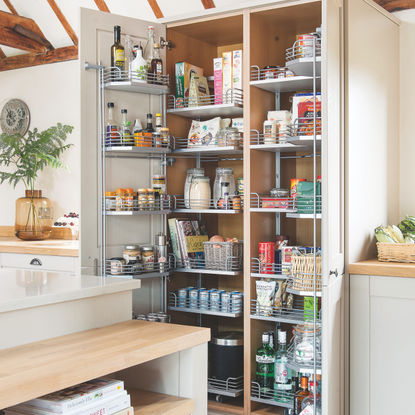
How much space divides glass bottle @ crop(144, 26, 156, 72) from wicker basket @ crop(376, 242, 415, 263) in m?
1.65

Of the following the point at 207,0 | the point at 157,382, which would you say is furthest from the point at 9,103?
the point at 157,382

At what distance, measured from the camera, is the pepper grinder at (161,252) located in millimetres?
3062

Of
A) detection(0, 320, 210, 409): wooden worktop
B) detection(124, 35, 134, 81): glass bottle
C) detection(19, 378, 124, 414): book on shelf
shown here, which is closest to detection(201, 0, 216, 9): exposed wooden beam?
detection(124, 35, 134, 81): glass bottle

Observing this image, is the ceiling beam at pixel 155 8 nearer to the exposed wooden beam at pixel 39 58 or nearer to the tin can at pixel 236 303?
the exposed wooden beam at pixel 39 58

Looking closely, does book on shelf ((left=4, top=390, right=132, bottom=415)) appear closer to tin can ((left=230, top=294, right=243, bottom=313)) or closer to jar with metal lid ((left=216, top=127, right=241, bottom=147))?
tin can ((left=230, top=294, right=243, bottom=313))

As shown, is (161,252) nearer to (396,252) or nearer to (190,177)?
(190,177)

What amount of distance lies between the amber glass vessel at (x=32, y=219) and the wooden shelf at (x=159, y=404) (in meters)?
2.49

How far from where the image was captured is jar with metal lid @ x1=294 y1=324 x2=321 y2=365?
2516mm

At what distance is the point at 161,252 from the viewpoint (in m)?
3.10

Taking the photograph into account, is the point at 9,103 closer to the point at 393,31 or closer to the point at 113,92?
the point at 113,92

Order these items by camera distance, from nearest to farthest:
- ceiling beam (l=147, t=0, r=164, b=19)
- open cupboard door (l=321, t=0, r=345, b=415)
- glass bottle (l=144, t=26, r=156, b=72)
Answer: open cupboard door (l=321, t=0, r=345, b=415)
glass bottle (l=144, t=26, r=156, b=72)
ceiling beam (l=147, t=0, r=164, b=19)

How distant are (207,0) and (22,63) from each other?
2.19 metres

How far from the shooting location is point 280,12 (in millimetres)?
2918

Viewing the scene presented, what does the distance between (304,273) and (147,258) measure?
0.94 m
